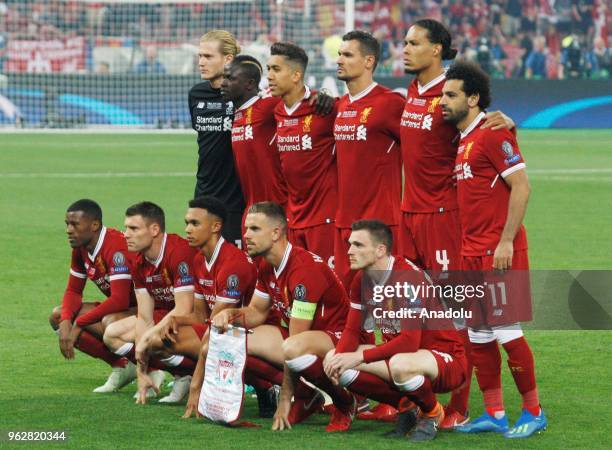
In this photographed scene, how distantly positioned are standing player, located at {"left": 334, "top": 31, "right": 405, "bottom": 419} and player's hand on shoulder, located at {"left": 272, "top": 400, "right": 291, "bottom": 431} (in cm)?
122

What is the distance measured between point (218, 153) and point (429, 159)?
2.02 metres

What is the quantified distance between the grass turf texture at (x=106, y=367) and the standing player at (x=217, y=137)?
1503 mm

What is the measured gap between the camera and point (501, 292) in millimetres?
7086

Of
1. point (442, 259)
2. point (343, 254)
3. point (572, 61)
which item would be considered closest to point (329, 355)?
point (442, 259)

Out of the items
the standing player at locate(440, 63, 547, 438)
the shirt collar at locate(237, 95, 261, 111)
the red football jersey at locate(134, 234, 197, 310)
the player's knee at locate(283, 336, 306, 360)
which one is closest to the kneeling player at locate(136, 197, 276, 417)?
the red football jersey at locate(134, 234, 197, 310)

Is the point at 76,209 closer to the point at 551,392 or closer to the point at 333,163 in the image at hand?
the point at 333,163

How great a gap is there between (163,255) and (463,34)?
3093cm

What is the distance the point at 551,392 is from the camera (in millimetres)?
8219

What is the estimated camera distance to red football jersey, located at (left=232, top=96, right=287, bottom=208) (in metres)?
8.62

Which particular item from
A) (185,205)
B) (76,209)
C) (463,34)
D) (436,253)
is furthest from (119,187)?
(463,34)

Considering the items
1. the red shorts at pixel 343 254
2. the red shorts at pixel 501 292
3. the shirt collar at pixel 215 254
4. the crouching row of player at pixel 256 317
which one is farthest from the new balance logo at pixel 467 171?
the shirt collar at pixel 215 254

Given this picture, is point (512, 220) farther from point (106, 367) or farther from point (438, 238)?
point (106, 367)

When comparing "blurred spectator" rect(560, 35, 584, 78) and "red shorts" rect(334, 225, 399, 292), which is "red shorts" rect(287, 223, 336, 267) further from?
"blurred spectator" rect(560, 35, 584, 78)

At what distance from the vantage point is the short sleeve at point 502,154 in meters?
7.00
